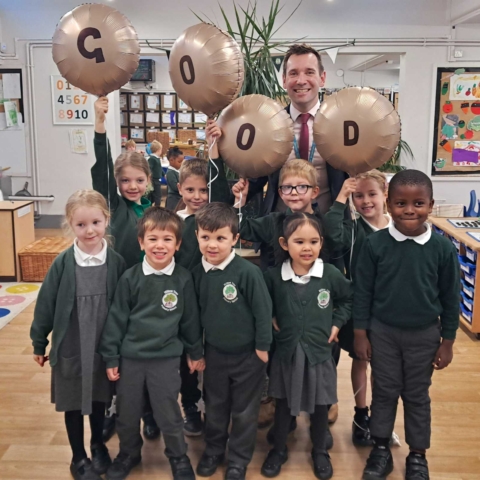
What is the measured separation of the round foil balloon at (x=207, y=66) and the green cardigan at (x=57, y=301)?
670mm

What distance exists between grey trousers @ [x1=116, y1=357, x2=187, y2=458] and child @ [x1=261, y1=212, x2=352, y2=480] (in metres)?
0.34

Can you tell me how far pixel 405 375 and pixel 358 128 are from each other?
0.86m

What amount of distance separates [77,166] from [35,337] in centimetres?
464

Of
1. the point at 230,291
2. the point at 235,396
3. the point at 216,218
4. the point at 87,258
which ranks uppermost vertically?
the point at 216,218

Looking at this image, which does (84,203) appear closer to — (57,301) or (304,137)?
(57,301)

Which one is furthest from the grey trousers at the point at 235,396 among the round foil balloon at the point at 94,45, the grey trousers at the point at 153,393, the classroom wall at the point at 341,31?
the classroom wall at the point at 341,31

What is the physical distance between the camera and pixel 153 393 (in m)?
1.70

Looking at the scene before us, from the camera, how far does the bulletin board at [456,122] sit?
5.52m

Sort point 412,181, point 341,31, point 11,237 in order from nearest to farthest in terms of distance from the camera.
Answer: point 412,181
point 11,237
point 341,31

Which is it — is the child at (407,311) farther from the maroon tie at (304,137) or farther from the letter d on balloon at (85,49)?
the letter d on balloon at (85,49)

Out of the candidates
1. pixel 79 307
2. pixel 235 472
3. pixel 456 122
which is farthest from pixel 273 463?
pixel 456 122

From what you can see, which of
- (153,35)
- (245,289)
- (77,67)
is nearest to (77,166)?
(153,35)

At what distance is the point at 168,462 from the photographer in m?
1.91

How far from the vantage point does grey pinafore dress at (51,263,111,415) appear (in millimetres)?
1669
